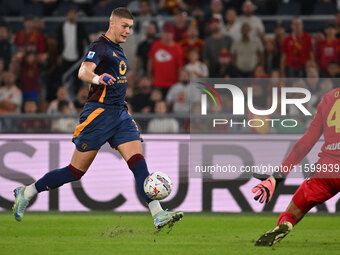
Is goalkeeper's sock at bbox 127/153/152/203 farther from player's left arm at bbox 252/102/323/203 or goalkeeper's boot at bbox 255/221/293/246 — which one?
player's left arm at bbox 252/102/323/203

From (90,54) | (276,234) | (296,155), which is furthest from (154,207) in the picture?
(90,54)

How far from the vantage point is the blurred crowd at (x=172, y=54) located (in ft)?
45.3

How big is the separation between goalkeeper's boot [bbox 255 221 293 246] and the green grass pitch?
0.28 ft

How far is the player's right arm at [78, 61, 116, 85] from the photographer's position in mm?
7316

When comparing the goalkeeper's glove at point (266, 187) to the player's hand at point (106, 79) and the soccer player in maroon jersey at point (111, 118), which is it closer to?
the soccer player in maroon jersey at point (111, 118)

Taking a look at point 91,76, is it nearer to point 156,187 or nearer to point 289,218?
point 156,187

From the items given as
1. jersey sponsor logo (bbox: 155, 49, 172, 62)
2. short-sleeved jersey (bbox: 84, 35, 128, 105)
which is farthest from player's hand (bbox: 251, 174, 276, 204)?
jersey sponsor logo (bbox: 155, 49, 172, 62)

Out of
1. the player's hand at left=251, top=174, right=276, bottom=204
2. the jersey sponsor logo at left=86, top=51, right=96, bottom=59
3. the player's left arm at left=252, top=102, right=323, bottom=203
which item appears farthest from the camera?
the jersey sponsor logo at left=86, top=51, right=96, bottom=59

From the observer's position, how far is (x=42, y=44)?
616 inches

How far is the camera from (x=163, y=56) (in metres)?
14.4

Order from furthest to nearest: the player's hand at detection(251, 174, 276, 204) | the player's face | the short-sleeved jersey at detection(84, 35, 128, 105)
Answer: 1. the player's face
2. the short-sleeved jersey at detection(84, 35, 128, 105)
3. the player's hand at detection(251, 174, 276, 204)

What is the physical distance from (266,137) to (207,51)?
369cm

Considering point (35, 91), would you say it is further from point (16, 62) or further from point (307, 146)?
point (307, 146)

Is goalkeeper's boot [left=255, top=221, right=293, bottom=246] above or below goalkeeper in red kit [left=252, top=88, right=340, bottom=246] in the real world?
A: below
